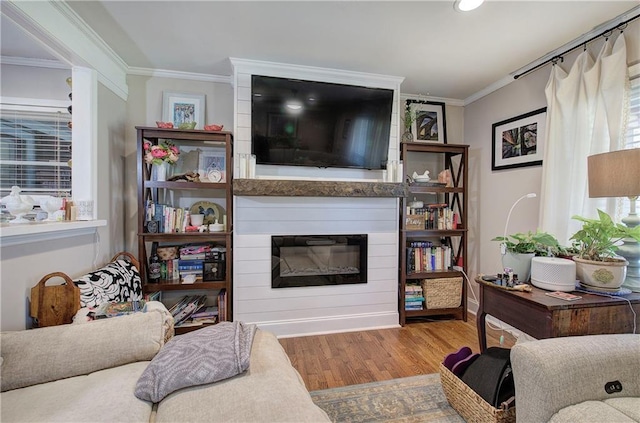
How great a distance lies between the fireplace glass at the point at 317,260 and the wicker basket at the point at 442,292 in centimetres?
71

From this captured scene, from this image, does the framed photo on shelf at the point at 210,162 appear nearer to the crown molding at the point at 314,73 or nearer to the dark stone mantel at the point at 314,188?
the dark stone mantel at the point at 314,188

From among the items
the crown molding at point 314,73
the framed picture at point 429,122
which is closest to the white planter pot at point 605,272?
the framed picture at point 429,122

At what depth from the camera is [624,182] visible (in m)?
1.39

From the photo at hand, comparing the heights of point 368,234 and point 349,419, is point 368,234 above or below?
above

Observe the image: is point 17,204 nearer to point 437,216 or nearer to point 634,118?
point 437,216

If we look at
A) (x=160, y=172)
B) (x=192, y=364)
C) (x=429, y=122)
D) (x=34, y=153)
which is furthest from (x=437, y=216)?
(x=34, y=153)

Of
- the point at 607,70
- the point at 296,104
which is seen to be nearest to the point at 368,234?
the point at 296,104

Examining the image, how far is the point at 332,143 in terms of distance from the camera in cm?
257

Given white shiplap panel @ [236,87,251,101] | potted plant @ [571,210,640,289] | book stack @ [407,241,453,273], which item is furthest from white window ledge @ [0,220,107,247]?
potted plant @ [571,210,640,289]

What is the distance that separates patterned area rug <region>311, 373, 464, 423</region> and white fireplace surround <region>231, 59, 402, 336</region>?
2.86 feet

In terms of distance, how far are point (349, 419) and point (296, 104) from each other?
239cm

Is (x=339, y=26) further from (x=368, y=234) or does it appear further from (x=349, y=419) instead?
(x=349, y=419)

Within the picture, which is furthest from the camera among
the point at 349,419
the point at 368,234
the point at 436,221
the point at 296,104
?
the point at 436,221

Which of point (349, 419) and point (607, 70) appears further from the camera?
point (607, 70)
